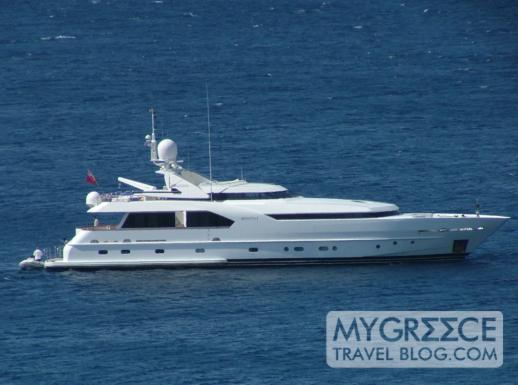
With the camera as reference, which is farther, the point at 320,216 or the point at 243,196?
the point at 243,196

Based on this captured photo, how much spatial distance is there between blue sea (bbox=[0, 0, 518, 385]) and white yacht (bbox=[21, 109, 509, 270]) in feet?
3.72

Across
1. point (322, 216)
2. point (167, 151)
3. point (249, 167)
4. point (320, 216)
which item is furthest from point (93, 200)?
point (249, 167)

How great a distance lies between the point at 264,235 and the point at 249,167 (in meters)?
26.2

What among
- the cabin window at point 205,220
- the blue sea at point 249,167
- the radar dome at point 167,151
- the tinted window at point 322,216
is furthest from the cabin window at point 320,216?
the radar dome at point 167,151

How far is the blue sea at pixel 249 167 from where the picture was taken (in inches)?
3627

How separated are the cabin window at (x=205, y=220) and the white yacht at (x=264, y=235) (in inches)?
2.3

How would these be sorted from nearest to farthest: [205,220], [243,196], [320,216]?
[320,216]
[205,220]
[243,196]

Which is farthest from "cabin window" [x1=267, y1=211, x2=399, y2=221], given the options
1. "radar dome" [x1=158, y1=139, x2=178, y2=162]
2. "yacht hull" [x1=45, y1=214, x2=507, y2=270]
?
"radar dome" [x1=158, y1=139, x2=178, y2=162]

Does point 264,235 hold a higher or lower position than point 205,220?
lower

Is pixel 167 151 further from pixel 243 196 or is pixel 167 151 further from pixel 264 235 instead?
pixel 264 235

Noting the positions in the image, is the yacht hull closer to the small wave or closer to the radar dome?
the radar dome

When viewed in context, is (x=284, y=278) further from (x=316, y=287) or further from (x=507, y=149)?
(x=507, y=149)

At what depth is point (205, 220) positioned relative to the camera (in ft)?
357

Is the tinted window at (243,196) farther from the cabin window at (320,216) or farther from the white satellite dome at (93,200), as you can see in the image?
the white satellite dome at (93,200)
